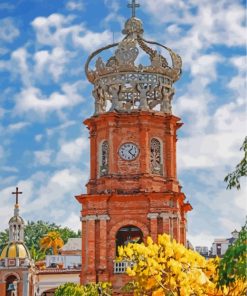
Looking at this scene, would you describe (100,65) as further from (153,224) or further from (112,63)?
(153,224)

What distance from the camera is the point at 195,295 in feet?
106

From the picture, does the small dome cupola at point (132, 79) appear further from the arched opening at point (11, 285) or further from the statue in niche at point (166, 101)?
the arched opening at point (11, 285)

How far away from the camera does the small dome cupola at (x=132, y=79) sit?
171ft

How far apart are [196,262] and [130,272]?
8.16 feet

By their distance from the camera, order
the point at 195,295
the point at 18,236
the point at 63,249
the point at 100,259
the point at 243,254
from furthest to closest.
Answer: the point at 63,249 < the point at 18,236 < the point at 100,259 < the point at 195,295 < the point at 243,254

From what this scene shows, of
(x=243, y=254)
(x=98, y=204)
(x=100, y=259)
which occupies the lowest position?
(x=243, y=254)

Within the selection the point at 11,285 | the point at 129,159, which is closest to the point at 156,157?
the point at 129,159

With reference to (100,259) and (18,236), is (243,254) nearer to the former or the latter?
(100,259)

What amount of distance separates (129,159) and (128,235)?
13.8 ft

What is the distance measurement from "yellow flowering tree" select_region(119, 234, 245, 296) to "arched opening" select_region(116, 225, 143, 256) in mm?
14628

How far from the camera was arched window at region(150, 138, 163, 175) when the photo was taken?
51.4 meters

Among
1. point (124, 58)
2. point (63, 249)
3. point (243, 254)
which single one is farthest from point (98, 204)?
point (63, 249)

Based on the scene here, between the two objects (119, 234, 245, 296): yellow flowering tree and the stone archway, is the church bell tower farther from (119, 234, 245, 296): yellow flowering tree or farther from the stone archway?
(119, 234, 245, 296): yellow flowering tree

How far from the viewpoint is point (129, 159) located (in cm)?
5100
